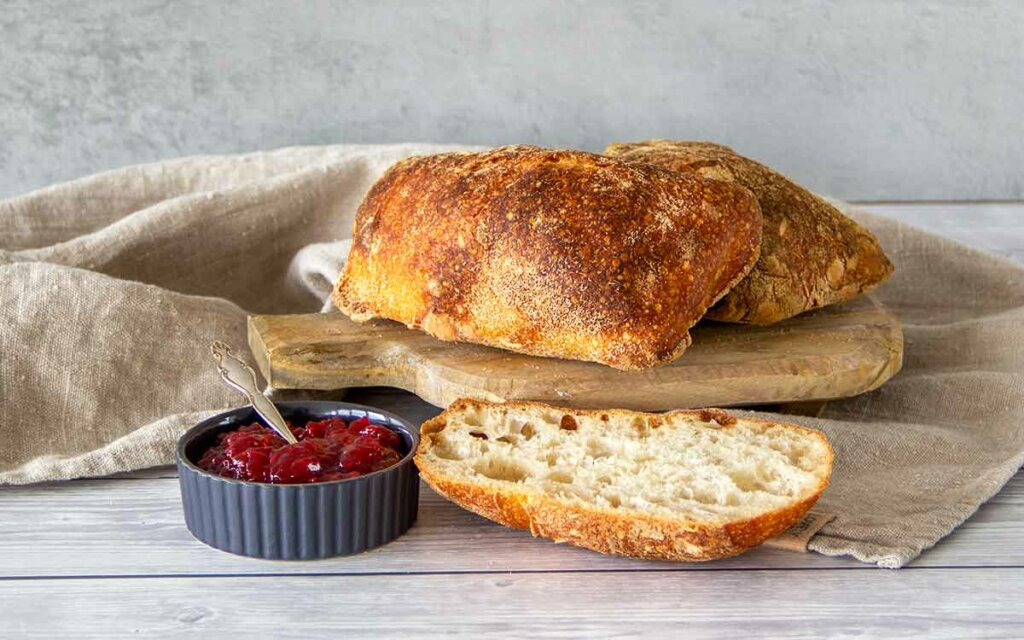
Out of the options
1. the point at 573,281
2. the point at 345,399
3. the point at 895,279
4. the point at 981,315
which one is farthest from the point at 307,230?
the point at 981,315

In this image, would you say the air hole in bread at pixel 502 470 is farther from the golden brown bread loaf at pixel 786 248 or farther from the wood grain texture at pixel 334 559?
the golden brown bread loaf at pixel 786 248

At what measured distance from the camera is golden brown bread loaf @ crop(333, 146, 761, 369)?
7.50ft

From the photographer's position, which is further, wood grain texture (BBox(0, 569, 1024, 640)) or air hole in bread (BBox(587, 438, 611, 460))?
air hole in bread (BBox(587, 438, 611, 460))

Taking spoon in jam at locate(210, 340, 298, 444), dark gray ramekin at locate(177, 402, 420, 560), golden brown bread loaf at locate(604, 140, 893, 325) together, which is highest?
golden brown bread loaf at locate(604, 140, 893, 325)

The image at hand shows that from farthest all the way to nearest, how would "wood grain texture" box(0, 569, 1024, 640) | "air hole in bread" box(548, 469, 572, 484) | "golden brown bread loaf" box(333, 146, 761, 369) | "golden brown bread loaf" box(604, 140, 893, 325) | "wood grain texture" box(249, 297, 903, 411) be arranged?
1. "golden brown bread loaf" box(604, 140, 893, 325)
2. "wood grain texture" box(249, 297, 903, 411)
3. "golden brown bread loaf" box(333, 146, 761, 369)
4. "air hole in bread" box(548, 469, 572, 484)
5. "wood grain texture" box(0, 569, 1024, 640)

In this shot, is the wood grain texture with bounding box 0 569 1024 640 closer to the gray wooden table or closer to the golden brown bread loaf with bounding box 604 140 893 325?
the gray wooden table

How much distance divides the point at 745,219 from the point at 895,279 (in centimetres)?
114

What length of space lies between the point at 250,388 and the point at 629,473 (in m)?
0.69

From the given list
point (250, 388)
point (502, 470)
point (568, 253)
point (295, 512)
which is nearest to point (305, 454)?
point (295, 512)

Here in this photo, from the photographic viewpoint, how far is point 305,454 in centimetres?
202

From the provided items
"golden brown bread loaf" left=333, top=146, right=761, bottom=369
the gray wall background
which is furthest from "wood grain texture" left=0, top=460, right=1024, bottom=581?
the gray wall background

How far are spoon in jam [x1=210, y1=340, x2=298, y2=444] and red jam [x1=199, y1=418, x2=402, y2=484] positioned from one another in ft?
0.06

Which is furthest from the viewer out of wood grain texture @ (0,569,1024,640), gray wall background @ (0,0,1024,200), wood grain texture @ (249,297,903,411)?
gray wall background @ (0,0,1024,200)

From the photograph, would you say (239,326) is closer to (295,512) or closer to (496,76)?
(295,512)
